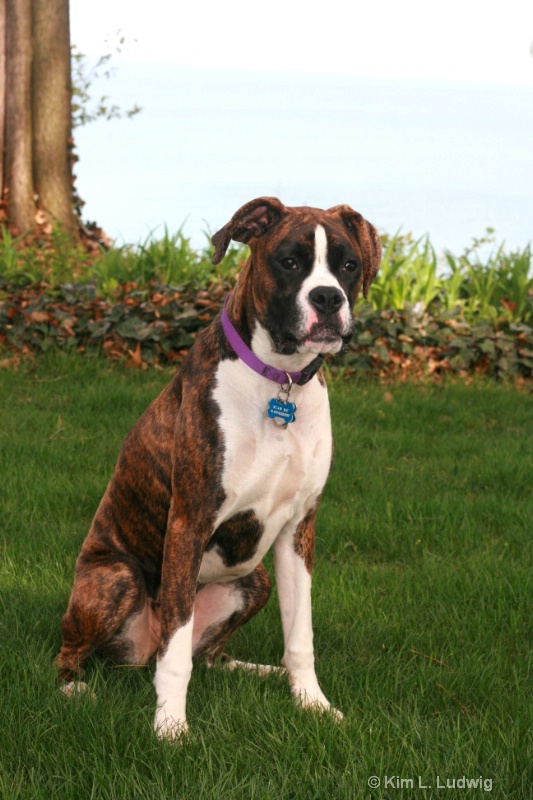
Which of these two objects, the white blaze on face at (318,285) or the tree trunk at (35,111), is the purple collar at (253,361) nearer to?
the white blaze on face at (318,285)

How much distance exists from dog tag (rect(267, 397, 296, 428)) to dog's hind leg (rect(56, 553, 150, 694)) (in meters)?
0.92

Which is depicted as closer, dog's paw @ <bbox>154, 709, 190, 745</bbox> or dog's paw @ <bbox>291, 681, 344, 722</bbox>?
dog's paw @ <bbox>154, 709, 190, 745</bbox>

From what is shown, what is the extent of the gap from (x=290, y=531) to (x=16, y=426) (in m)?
3.97

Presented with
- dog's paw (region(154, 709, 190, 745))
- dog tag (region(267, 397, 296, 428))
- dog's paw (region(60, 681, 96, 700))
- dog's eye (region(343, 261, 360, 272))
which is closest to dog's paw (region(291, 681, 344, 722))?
dog's paw (region(154, 709, 190, 745))

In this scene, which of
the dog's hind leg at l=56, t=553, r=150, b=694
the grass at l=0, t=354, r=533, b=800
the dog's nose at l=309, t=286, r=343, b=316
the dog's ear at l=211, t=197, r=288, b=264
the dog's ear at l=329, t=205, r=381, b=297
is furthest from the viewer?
the dog's hind leg at l=56, t=553, r=150, b=694

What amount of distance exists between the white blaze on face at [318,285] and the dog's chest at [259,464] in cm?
28

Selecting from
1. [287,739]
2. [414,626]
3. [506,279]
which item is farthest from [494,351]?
[287,739]

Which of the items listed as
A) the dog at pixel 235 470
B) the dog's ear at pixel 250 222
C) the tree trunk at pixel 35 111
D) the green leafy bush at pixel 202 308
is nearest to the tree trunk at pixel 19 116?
the tree trunk at pixel 35 111

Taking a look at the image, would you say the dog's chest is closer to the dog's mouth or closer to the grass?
the dog's mouth

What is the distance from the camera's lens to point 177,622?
368 cm

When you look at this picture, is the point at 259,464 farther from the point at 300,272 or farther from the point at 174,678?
the point at 174,678

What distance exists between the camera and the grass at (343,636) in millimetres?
3441

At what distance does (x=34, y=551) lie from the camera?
5367 mm

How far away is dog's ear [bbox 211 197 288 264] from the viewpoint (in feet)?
12.4
